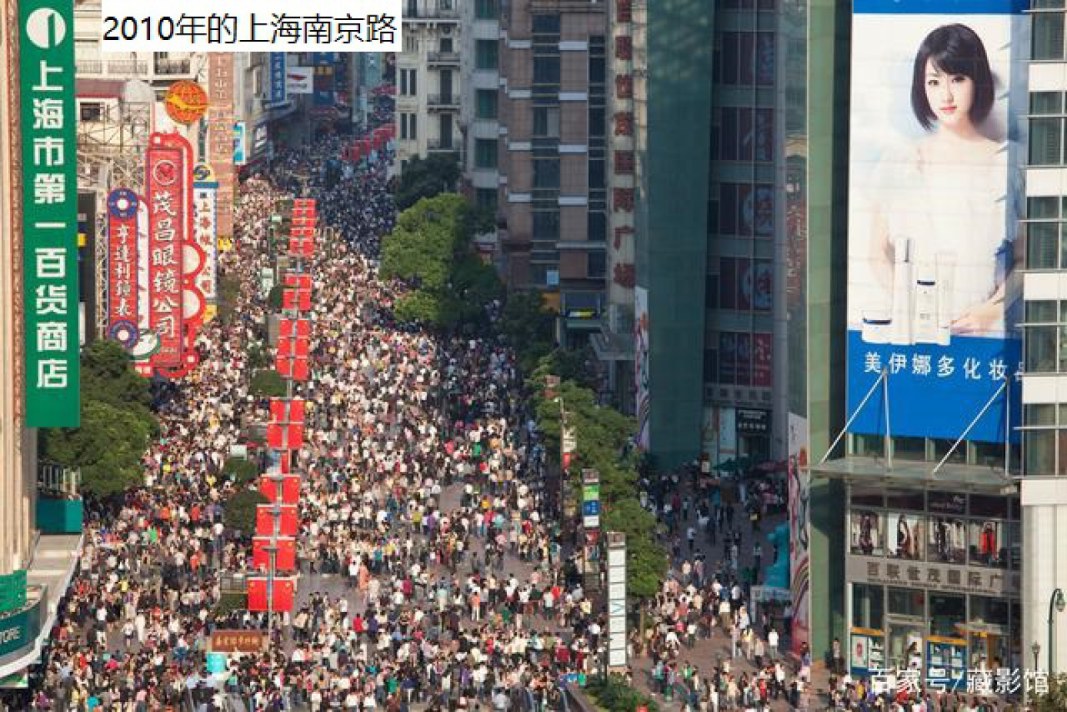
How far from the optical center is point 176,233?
141375 mm

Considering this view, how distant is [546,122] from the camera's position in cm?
16800

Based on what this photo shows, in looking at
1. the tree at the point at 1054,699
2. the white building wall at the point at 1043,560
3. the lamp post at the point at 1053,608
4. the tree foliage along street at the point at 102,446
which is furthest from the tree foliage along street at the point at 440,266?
the tree at the point at 1054,699

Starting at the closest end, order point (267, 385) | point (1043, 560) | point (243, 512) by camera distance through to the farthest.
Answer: point (1043, 560) → point (243, 512) → point (267, 385)

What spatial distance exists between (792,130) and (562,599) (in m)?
16.9

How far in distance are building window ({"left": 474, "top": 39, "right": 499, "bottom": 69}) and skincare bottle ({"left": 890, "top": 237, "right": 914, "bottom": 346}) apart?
10055 cm

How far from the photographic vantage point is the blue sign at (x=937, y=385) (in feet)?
320

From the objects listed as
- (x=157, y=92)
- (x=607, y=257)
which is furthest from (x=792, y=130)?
(x=157, y=92)

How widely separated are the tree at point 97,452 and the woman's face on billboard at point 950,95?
34306 mm

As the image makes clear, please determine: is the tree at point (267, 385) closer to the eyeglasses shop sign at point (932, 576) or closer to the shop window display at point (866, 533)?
the shop window display at point (866, 533)

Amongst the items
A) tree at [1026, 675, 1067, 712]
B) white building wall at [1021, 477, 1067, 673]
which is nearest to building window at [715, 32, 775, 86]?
white building wall at [1021, 477, 1067, 673]

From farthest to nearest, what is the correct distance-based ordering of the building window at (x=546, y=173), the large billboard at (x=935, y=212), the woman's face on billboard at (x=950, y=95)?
the building window at (x=546, y=173) → the woman's face on billboard at (x=950, y=95) → the large billboard at (x=935, y=212)

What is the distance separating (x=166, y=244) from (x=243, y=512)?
24627mm

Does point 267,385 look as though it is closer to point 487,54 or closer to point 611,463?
point 611,463

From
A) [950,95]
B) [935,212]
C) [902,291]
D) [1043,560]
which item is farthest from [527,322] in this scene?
[1043,560]
